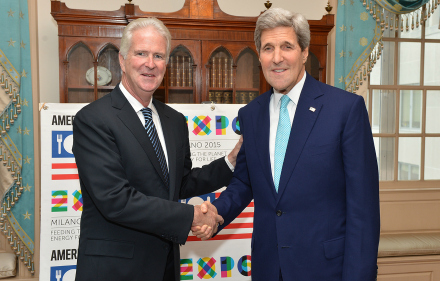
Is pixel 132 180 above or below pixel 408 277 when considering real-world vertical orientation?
above

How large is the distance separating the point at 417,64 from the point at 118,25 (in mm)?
3105

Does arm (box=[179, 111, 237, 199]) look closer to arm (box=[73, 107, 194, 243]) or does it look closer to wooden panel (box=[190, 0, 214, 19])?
arm (box=[73, 107, 194, 243])

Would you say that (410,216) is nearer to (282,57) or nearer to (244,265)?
(244,265)

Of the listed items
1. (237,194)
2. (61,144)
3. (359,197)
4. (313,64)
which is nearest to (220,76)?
(313,64)

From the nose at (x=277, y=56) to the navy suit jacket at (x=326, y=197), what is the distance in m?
0.17

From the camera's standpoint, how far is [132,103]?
1707 mm

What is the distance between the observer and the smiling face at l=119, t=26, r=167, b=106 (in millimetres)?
1670

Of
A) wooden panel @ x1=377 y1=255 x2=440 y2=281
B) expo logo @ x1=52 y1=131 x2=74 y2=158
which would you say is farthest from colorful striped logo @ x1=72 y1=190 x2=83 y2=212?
wooden panel @ x1=377 y1=255 x2=440 y2=281

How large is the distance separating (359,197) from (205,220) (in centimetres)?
72

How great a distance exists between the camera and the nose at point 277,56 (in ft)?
4.91

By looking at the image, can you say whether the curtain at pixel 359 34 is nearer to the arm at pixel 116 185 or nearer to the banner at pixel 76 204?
the banner at pixel 76 204

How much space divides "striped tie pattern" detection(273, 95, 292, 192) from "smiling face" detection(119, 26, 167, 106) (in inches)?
22.9

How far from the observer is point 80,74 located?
3227mm

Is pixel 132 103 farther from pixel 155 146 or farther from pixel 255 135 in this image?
pixel 255 135
